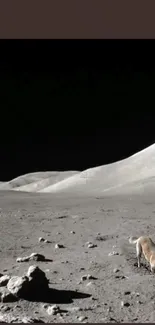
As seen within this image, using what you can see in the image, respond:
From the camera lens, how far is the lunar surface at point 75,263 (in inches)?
203

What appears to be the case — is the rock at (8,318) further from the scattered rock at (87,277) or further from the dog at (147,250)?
the dog at (147,250)

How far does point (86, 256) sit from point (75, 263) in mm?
392

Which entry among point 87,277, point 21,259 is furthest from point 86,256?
point 87,277

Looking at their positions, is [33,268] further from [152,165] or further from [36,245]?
[152,165]

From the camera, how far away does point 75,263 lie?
6789 millimetres

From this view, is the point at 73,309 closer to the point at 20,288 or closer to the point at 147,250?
the point at 20,288

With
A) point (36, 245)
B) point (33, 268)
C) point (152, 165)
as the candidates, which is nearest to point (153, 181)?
point (152, 165)

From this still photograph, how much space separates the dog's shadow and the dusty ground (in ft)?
0.03

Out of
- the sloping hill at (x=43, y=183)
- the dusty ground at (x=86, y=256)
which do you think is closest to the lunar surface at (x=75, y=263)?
the dusty ground at (x=86, y=256)

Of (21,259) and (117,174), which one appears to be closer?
(21,259)

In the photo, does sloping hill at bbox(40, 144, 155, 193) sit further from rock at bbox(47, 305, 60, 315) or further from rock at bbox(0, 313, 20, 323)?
rock at bbox(0, 313, 20, 323)

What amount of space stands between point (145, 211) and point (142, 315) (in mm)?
6558

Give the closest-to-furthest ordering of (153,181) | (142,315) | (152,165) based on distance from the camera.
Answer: (142,315) < (153,181) < (152,165)

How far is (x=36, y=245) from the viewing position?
816 centimetres
